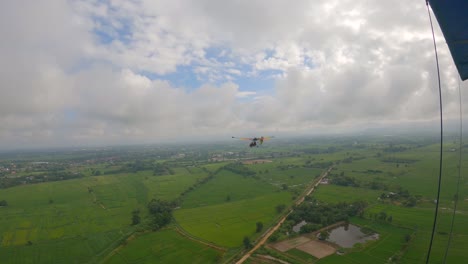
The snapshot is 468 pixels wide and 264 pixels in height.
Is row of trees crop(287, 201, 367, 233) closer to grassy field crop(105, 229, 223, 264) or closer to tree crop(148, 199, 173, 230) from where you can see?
grassy field crop(105, 229, 223, 264)

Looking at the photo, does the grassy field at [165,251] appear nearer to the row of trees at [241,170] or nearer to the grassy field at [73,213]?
the grassy field at [73,213]

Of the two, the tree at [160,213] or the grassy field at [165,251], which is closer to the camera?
the grassy field at [165,251]

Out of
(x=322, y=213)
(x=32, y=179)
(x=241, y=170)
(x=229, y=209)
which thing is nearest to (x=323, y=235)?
(x=322, y=213)

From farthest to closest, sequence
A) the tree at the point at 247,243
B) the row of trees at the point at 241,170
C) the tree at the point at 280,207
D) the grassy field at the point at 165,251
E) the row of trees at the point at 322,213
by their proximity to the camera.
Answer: the row of trees at the point at 241,170 < the tree at the point at 280,207 < the row of trees at the point at 322,213 < the tree at the point at 247,243 < the grassy field at the point at 165,251

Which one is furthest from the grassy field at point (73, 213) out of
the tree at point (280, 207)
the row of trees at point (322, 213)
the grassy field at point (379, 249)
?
the grassy field at point (379, 249)

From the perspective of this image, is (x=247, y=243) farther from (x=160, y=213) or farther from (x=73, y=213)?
(x=73, y=213)

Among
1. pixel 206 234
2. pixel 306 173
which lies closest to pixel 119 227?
pixel 206 234

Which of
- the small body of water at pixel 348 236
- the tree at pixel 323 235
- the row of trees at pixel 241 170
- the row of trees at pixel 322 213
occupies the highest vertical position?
the row of trees at pixel 241 170

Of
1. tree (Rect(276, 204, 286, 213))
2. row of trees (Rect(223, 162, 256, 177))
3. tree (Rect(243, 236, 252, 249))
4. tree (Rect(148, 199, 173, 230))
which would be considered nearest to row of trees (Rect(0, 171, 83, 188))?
row of trees (Rect(223, 162, 256, 177))

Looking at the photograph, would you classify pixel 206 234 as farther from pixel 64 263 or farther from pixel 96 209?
pixel 96 209
